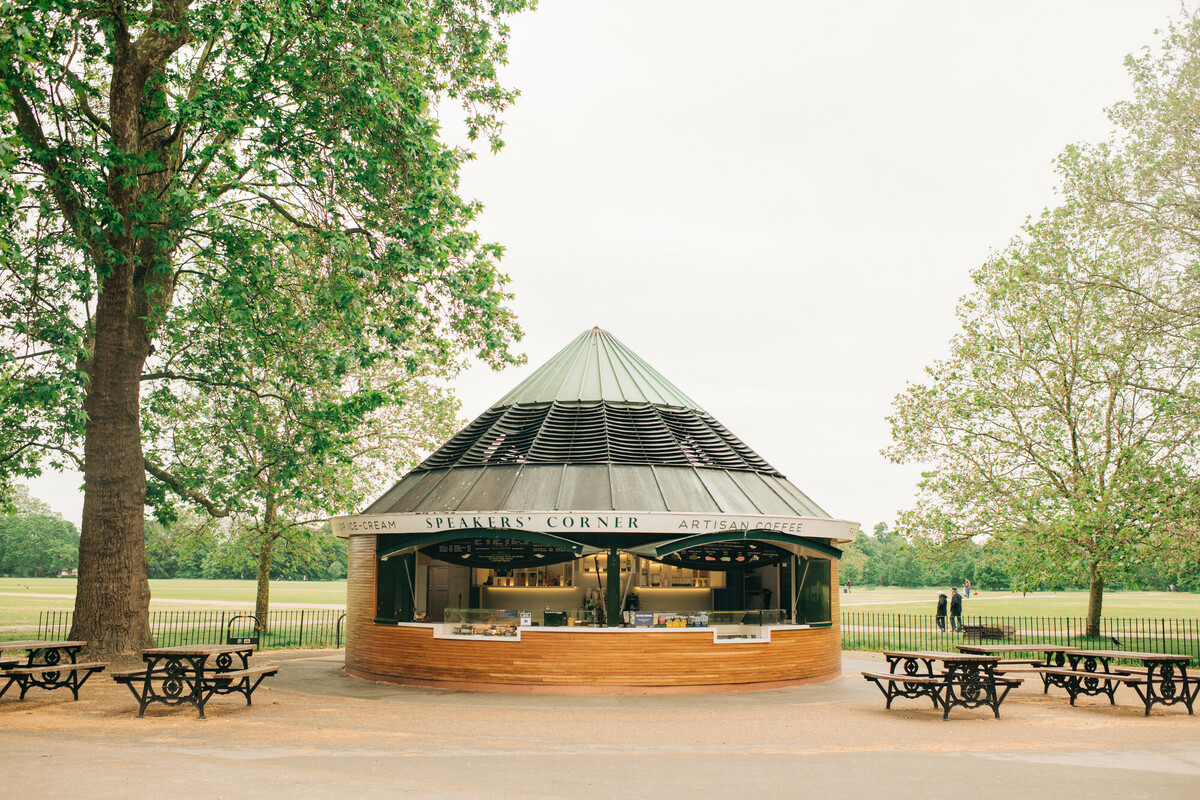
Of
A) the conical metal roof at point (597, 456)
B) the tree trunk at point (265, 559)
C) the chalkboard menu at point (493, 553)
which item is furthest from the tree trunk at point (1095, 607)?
the tree trunk at point (265, 559)

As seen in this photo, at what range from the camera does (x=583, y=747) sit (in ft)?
32.8

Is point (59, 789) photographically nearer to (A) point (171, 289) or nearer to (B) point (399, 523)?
(B) point (399, 523)

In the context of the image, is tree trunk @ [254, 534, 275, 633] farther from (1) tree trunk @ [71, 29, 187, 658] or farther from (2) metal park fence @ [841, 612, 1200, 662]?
(2) metal park fence @ [841, 612, 1200, 662]

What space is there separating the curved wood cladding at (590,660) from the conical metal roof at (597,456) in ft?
7.46

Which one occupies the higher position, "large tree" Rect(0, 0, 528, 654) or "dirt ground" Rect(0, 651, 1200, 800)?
"large tree" Rect(0, 0, 528, 654)

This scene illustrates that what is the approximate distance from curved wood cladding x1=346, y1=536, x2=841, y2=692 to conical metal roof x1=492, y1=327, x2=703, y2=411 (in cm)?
623

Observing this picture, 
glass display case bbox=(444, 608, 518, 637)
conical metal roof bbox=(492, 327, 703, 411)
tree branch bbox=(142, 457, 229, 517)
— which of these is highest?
conical metal roof bbox=(492, 327, 703, 411)

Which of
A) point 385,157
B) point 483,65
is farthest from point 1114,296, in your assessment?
point 385,157

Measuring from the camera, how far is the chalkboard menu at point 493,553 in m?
17.2

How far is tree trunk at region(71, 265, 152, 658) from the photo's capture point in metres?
16.2

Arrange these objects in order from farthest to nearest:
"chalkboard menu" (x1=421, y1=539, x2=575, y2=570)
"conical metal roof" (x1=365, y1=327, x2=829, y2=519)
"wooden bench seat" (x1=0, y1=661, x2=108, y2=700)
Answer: "chalkboard menu" (x1=421, y1=539, x2=575, y2=570)
"conical metal roof" (x1=365, y1=327, x2=829, y2=519)
"wooden bench seat" (x1=0, y1=661, x2=108, y2=700)

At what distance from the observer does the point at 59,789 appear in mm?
7391

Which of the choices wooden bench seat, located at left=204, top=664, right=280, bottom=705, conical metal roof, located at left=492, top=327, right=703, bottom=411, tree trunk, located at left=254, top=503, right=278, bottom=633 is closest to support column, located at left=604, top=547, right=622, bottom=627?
conical metal roof, located at left=492, top=327, right=703, bottom=411

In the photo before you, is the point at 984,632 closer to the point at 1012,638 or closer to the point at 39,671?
the point at 1012,638
